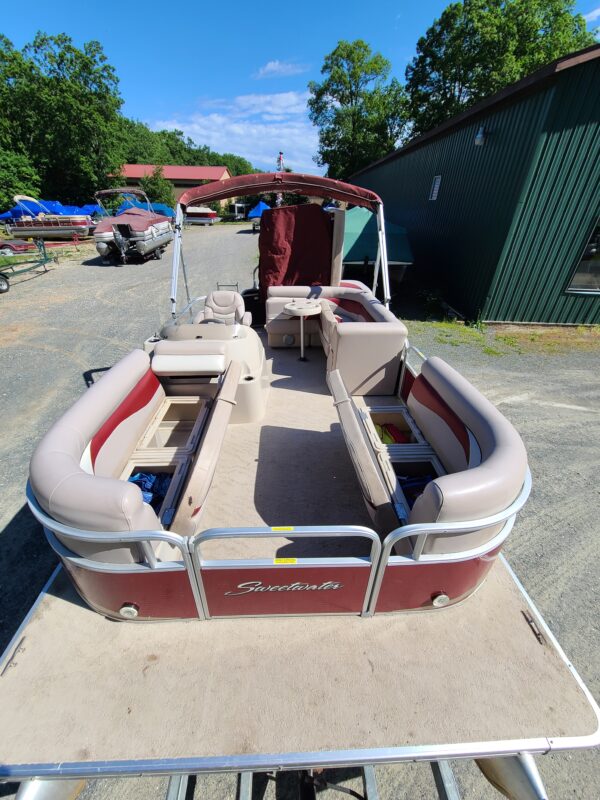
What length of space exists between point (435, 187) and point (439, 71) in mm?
18486

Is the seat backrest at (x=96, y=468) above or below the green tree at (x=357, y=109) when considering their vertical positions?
below

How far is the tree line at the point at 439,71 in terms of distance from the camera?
730 inches

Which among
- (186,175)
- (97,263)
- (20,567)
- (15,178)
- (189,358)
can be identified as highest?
(186,175)

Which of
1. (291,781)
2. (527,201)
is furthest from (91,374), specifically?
(527,201)

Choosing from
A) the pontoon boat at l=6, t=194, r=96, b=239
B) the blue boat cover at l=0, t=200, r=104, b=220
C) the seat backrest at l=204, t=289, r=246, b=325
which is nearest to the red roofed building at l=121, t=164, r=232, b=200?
the blue boat cover at l=0, t=200, r=104, b=220

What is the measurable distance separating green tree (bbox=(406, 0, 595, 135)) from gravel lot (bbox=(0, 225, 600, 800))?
2028cm

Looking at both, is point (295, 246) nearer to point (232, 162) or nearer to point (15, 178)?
point (15, 178)

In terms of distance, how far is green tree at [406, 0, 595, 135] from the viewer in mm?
18438

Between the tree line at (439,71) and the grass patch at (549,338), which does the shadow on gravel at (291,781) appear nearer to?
the grass patch at (549,338)

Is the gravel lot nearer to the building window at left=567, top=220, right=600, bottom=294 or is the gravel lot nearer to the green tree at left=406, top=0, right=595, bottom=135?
the building window at left=567, top=220, right=600, bottom=294

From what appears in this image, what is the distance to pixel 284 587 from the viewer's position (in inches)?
73.0

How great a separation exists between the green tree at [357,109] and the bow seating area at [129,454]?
32.1 metres

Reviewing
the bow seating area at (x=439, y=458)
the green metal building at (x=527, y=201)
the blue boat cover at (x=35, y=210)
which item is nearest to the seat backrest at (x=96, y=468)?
the bow seating area at (x=439, y=458)

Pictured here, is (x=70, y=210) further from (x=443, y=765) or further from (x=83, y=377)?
(x=443, y=765)
